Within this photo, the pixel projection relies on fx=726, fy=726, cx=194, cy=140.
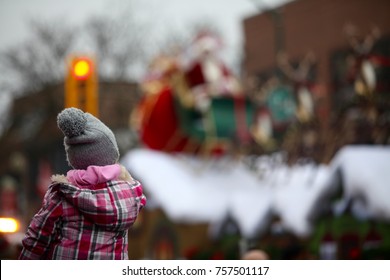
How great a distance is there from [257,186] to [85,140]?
35.4ft

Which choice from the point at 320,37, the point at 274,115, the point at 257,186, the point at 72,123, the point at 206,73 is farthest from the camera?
the point at 320,37

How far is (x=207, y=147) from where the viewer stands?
1387 centimetres

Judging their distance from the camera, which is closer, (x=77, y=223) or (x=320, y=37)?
(x=77, y=223)

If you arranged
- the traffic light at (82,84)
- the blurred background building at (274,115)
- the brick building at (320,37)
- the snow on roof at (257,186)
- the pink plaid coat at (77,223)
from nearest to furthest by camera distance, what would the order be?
the pink plaid coat at (77,223) < the traffic light at (82,84) < the snow on roof at (257,186) < the blurred background building at (274,115) < the brick building at (320,37)

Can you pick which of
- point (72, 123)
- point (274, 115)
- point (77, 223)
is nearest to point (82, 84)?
point (274, 115)

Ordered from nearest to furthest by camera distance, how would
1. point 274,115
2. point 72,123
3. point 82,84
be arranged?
point 72,123 < point 82,84 < point 274,115

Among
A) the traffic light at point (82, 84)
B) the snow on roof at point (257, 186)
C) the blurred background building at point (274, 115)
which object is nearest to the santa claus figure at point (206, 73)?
the blurred background building at point (274, 115)

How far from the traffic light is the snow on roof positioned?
3.41m

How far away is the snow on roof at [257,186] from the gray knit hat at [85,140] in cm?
684

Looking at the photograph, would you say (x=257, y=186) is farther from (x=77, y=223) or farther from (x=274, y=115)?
(x=77, y=223)

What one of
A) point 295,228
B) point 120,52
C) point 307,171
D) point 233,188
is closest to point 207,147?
point 233,188

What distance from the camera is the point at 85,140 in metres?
2.49

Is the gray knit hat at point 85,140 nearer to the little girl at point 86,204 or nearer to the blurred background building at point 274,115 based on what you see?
the little girl at point 86,204

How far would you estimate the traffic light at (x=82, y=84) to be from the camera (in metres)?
8.41
